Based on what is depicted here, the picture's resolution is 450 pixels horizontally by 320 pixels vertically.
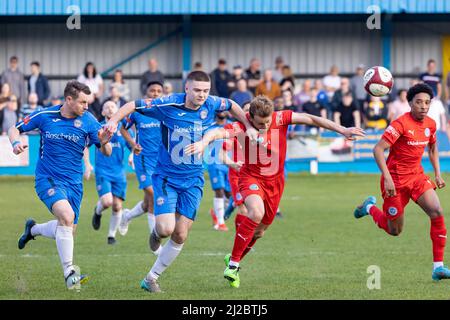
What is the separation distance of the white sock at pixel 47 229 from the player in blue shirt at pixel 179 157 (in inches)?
46.5

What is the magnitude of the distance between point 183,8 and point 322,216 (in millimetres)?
12039

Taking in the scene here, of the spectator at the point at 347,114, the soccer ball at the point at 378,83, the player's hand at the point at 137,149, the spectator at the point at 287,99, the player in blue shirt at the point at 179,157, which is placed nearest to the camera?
the player in blue shirt at the point at 179,157

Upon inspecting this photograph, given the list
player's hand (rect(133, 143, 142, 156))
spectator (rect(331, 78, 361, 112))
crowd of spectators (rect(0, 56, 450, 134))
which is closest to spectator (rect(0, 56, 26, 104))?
crowd of spectators (rect(0, 56, 450, 134))

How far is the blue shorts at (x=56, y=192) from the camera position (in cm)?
1034

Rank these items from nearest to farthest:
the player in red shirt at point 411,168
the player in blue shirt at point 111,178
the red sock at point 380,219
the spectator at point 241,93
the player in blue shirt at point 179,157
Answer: the player in blue shirt at point 179,157 < the player in red shirt at point 411,168 < the red sock at point 380,219 < the player in blue shirt at point 111,178 < the spectator at point 241,93

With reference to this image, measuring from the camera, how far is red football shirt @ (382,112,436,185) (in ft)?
36.5

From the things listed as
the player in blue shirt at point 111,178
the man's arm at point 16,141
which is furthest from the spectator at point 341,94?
the man's arm at point 16,141

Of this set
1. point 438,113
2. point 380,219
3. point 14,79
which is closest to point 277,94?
point 438,113

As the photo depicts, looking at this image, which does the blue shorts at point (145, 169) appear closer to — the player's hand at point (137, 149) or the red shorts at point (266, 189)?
the player's hand at point (137, 149)

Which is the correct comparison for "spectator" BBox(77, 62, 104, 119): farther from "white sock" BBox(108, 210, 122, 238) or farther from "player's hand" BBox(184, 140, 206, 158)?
"player's hand" BBox(184, 140, 206, 158)

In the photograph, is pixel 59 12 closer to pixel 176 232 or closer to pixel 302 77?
pixel 302 77

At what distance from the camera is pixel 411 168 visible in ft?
36.7

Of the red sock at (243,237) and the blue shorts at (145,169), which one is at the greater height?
the blue shorts at (145,169)

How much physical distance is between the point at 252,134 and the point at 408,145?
1806 millimetres
